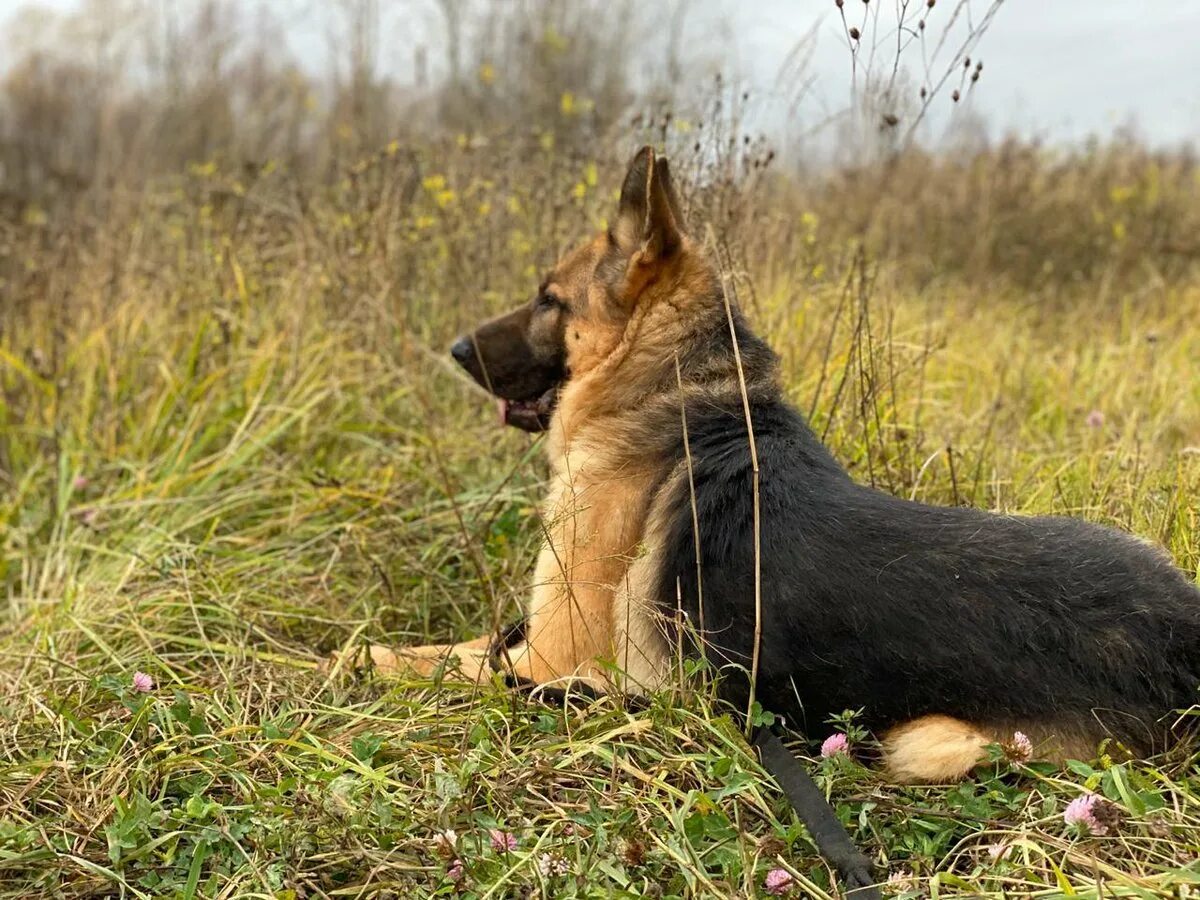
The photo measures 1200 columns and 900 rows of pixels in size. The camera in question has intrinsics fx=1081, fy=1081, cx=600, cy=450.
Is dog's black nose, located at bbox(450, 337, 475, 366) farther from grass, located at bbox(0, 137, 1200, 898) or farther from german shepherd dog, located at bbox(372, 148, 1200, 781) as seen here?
german shepherd dog, located at bbox(372, 148, 1200, 781)

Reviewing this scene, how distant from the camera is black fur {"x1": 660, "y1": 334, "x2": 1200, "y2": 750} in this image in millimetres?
2312

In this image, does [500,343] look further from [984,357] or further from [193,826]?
[984,357]

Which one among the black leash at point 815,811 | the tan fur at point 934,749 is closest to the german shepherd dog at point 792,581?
the tan fur at point 934,749

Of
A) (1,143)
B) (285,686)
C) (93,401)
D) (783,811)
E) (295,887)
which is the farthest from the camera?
(1,143)

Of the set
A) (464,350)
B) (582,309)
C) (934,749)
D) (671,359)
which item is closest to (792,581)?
(934,749)

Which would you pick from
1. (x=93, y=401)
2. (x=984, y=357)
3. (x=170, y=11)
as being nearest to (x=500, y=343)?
(x=93, y=401)

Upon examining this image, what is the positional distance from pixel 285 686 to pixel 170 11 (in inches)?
567

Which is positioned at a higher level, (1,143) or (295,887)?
(1,143)

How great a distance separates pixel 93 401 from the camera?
520 cm

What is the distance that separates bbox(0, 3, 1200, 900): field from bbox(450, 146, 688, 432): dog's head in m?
0.38

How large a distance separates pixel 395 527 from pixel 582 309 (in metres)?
1.17

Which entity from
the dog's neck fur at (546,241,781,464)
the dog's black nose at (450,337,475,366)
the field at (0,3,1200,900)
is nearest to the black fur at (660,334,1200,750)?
the field at (0,3,1200,900)

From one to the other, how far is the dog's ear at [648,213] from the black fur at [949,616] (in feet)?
3.12

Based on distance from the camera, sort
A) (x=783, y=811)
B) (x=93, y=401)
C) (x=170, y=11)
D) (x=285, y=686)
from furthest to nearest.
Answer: (x=170, y=11) < (x=93, y=401) < (x=285, y=686) < (x=783, y=811)
